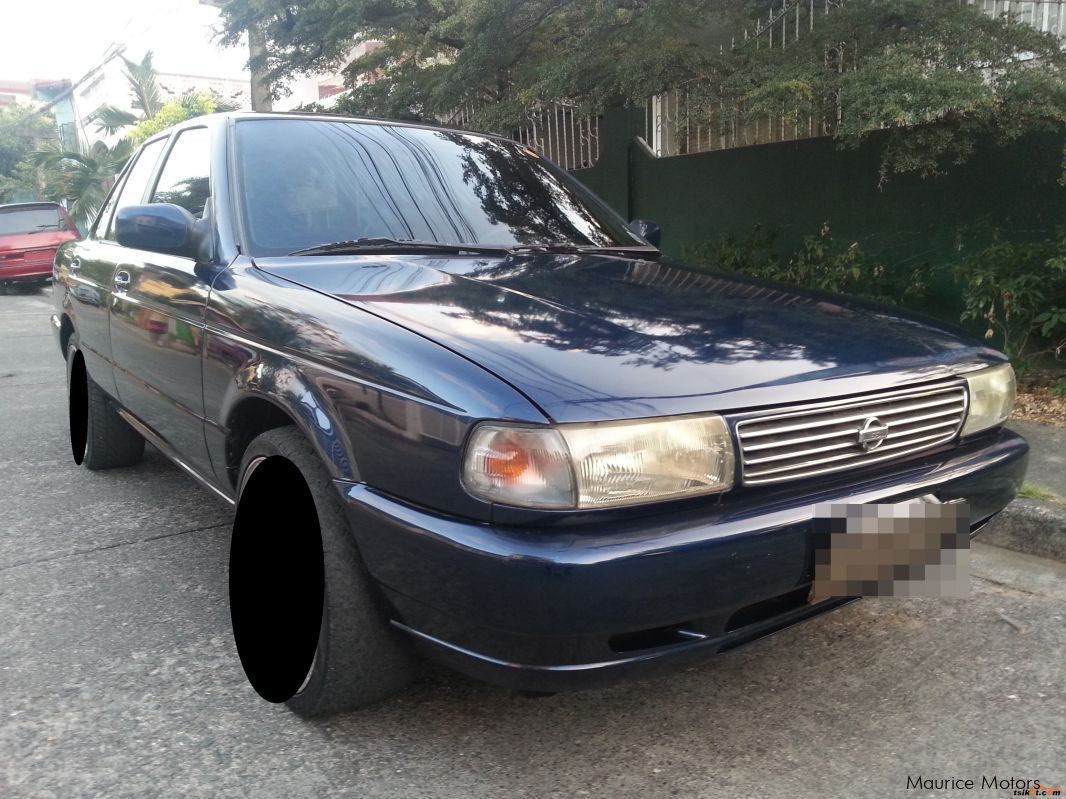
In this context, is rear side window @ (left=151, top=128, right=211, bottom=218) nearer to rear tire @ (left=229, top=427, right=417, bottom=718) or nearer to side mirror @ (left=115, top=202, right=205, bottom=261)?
side mirror @ (left=115, top=202, right=205, bottom=261)

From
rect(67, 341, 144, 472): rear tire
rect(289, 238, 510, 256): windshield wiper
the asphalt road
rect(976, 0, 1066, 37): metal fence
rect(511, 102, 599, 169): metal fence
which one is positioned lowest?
the asphalt road

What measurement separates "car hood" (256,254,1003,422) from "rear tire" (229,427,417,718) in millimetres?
457

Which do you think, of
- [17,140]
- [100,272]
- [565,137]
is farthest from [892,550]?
[17,140]

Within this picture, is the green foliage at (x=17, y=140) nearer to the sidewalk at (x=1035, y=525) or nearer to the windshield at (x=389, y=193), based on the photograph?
the windshield at (x=389, y=193)

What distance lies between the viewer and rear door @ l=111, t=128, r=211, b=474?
2768 mm

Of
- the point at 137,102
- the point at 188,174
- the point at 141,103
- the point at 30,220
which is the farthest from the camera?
the point at 137,102

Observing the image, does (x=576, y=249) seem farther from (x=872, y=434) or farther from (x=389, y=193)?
(x=872, y=434)

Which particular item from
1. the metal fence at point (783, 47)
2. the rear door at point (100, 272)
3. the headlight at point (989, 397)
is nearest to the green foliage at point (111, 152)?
the metal fence at point (783, 47)

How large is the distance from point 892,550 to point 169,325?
2281mm

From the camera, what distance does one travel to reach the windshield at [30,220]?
15742 millimetres

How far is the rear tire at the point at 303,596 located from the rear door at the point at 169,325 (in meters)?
0.50

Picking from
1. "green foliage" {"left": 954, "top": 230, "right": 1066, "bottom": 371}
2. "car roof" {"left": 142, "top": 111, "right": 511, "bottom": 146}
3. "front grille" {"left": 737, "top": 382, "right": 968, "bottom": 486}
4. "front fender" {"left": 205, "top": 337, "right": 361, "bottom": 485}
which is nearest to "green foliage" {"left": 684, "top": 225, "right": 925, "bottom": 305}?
"green foliage" {"left": 954, "top": 230, "right": 1066, "bottom": 371}

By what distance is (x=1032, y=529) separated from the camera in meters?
3.36

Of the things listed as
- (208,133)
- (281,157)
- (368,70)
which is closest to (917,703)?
(281,157)
